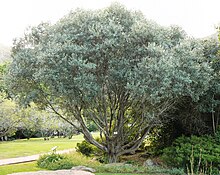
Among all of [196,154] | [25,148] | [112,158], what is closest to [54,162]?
[112,158]

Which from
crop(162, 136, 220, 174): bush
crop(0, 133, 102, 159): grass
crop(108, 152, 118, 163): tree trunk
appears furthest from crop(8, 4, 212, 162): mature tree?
crop(0, 133, 102, 159): grass

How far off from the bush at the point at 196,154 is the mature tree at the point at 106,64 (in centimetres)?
179

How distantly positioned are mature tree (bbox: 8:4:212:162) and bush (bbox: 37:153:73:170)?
89.3 inches

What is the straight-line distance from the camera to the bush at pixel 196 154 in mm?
11047

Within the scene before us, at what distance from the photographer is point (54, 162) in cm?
1309

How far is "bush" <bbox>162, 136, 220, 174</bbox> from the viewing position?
36.2 ft

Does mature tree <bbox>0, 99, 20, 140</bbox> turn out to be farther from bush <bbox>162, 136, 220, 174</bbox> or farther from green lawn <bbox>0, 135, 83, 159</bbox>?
bush <bbox>162, 136, 220, 174</bbox>

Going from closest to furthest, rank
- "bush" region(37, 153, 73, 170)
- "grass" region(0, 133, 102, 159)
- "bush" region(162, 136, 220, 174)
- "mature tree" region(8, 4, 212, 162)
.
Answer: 1. "mature tree" region(8, 4, 212, 162)
2. "bush" region(162, 136, 220, 174)
3. "bush" region(37, 153, 73, 170)
4. "grass" region(0, 133, 102, 159)

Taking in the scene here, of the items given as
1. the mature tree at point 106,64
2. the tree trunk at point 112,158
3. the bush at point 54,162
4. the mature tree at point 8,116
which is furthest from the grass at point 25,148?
the mature tree at point 106,64

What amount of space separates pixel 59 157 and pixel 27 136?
83.7 ft

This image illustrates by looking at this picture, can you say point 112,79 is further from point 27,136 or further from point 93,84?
point 27,136

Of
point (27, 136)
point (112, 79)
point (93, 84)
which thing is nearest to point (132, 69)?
point (112, 79)

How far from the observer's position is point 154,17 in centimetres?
1241

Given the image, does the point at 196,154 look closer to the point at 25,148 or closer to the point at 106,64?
the point at 106,64
